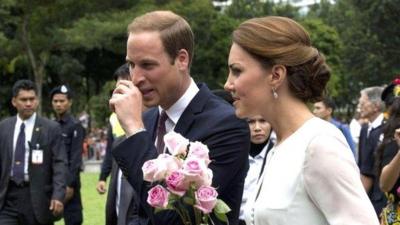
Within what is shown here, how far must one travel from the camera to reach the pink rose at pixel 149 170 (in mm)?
2963

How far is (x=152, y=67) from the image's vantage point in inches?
134

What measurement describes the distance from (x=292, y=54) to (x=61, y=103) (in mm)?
8838

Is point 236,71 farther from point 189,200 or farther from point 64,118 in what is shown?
point 64,118

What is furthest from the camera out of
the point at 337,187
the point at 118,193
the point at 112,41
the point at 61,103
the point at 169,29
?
the point at 112,41

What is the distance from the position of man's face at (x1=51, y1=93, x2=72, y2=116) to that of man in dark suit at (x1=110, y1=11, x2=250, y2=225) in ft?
26.0

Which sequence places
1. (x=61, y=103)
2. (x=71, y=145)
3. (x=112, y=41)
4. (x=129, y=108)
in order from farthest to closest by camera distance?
(x=112, y=41) < (x=61, y=103) < (x=71, y=145) < (x=129, y=108)

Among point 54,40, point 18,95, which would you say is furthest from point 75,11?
point 18,95

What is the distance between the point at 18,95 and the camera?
9.10 metres

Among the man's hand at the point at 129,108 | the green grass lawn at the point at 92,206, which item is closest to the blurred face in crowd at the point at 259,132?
the man's hand at the point at 129,108

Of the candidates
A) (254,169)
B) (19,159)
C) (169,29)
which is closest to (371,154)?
(254,169)

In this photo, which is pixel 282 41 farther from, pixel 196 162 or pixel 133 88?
pixel 133 88

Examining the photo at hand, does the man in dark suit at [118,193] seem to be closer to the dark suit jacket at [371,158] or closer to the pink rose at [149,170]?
the pink rose at [149,170]

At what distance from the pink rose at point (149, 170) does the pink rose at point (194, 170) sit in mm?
109

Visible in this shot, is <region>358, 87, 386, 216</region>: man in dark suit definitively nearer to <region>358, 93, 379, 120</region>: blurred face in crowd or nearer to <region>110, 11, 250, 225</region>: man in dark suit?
<region>358, 93, 379, 120</region>: blurred face in crowd
